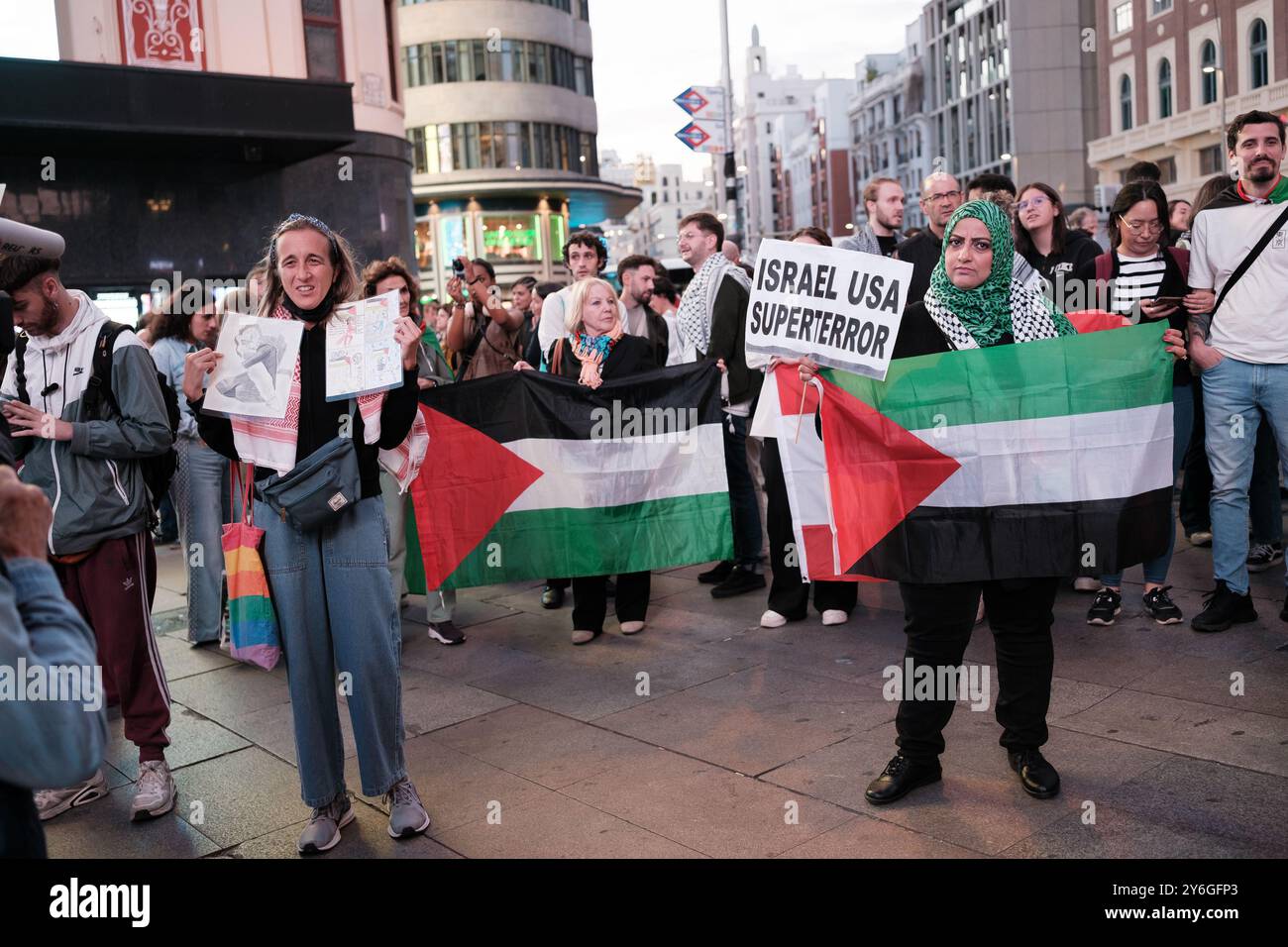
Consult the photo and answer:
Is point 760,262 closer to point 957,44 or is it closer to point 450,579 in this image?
point 450,579

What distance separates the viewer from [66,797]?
4.88 meters

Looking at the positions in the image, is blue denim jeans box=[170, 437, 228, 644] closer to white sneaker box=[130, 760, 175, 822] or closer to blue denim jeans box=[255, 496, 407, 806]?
white sneaker box=[130, 760, 175, 822]

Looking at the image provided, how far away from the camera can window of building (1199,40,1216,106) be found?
53.0 meters

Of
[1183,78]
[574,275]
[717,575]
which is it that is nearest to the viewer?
[717,575]

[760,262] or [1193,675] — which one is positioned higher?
[760,262]

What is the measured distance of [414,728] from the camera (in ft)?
18.3

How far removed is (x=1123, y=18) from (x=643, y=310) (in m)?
62.5

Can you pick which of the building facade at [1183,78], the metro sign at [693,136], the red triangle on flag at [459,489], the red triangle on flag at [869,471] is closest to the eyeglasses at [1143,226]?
the red triangle on flag at [869,471]

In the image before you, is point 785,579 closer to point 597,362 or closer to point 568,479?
point 568,479

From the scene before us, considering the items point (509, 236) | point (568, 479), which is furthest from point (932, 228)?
point (509, 236)

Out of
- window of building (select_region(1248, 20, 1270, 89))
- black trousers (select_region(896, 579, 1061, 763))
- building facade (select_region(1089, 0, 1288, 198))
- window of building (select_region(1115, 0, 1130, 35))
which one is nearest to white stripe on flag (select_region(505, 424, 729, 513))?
black trousers (select_region(896, 579, 1061, 763))

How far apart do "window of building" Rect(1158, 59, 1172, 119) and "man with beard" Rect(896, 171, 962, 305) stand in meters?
56.9
